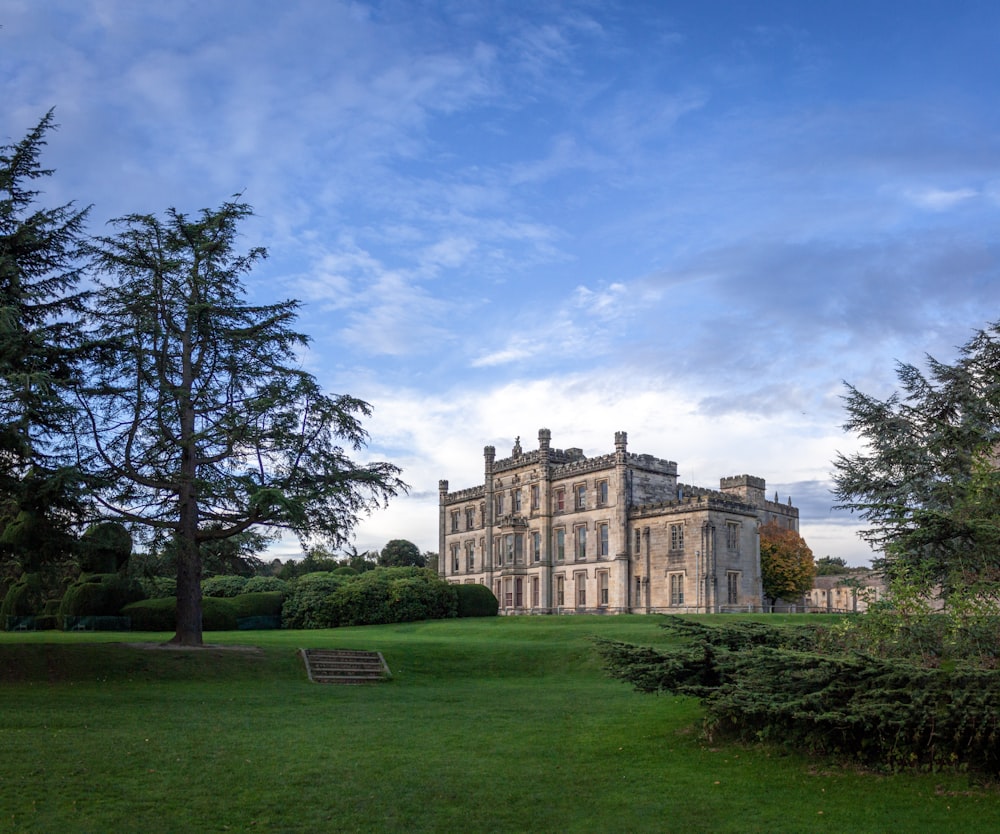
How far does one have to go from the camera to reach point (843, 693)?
41.2 ft

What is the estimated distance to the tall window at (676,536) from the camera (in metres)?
58.9

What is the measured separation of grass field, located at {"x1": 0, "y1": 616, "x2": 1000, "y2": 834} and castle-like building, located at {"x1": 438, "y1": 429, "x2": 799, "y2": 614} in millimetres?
38609

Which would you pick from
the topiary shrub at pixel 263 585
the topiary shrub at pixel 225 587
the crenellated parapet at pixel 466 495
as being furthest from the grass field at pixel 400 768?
the crenellated parapet at pixel 466 495

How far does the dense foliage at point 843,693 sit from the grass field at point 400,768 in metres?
0.43

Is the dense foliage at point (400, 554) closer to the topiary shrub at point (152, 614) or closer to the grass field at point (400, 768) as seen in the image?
the topiary shrub at point (152, 614)

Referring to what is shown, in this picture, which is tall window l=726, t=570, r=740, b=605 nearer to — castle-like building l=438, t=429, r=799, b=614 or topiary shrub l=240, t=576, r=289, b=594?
castle-like building l=438, t=429, r=799, b=614

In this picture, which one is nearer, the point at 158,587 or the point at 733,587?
the point at 158,587

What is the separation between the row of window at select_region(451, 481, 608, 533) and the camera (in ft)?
213

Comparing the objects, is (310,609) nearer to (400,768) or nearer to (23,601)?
(23,601)

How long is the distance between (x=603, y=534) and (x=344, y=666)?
4144cm

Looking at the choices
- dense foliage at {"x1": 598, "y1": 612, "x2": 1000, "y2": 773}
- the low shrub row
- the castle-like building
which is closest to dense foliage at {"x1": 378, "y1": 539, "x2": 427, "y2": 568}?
the castle-like building

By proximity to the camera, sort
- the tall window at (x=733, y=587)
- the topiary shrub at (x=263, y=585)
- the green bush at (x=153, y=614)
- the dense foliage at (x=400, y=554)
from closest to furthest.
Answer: the green bush at (x=153, y=614)
the topiary shrub at (x=263, y=585)
the tall window at (x=733, y=587)
the dense foliage at (x=400, y=554)

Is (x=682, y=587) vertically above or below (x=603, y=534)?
below

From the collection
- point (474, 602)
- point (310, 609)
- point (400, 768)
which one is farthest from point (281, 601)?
point (400, 768)
